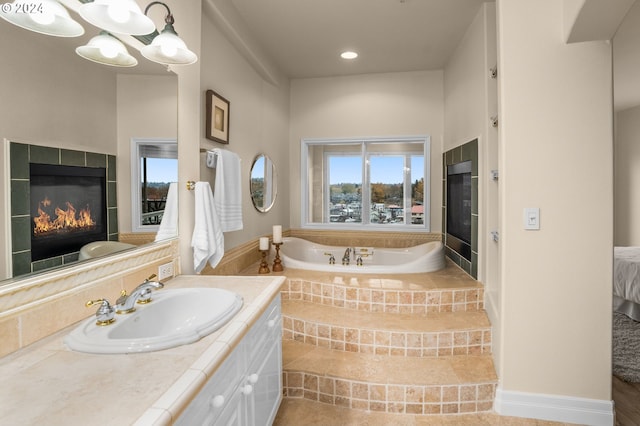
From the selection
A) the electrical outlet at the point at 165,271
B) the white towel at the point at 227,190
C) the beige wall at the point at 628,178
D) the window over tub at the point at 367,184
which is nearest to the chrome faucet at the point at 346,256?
the window over tub at the point at 367,184

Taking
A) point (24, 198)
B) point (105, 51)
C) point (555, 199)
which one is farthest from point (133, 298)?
point (555, 199)

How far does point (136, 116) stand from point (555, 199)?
2.16 metres

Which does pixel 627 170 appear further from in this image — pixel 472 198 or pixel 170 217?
pixel 170 217

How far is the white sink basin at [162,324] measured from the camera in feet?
3.31

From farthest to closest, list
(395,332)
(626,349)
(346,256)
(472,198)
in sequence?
1. (346,256)
2. (472,198)
3. (626,349)
4. (395,332)

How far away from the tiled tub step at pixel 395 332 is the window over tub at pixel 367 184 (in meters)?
1.83

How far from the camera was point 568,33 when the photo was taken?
5.92 ft

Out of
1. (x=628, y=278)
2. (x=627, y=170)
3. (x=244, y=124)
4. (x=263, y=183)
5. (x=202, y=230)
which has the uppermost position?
(x=244, y=124)

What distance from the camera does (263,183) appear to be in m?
3.75

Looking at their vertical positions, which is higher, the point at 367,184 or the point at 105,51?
the point at 105,51

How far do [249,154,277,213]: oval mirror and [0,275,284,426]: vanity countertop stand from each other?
2469mm

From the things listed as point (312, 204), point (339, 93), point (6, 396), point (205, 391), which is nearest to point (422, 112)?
point (339, 93)

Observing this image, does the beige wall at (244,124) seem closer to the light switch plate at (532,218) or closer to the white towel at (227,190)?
the white towel at (227,190)

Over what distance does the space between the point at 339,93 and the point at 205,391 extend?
400 centimetres
